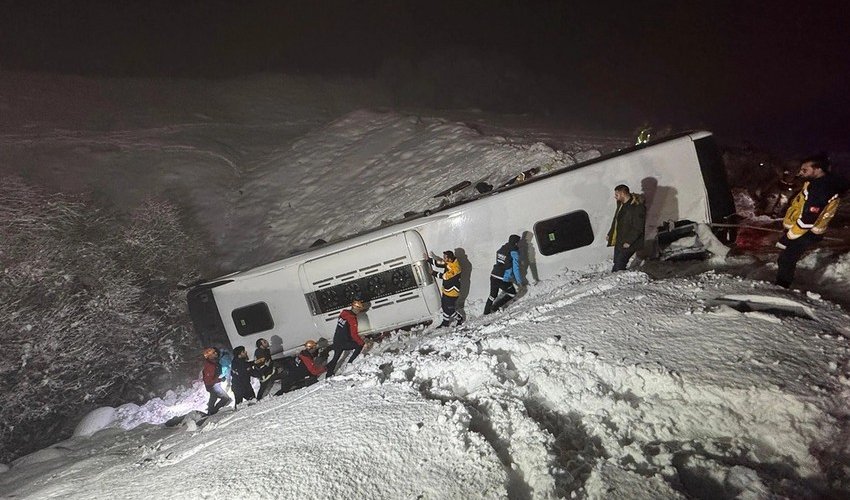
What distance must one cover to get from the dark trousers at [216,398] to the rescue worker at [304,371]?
1430mm

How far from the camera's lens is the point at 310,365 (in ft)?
22.6

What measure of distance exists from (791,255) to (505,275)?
320cm

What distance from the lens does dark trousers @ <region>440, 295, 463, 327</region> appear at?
6.54 m

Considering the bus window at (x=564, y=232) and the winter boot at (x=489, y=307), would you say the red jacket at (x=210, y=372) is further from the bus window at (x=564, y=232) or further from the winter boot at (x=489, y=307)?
the bus window at (x=564, y=232)

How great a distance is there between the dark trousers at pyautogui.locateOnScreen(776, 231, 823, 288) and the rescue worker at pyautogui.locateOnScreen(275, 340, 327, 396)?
6.05 metres

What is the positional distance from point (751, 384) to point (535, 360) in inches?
60.6

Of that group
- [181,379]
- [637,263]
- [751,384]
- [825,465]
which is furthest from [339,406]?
[181,379]

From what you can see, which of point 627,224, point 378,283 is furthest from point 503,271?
point 378,283

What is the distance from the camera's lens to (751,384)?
2.90m

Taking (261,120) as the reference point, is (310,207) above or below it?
below

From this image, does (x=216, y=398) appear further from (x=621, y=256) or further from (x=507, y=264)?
(x=621, y=256)

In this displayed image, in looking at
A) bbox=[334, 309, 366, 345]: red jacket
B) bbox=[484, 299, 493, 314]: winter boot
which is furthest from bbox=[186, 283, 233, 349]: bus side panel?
bbox=[484, 299, 493, 314]: winter boot

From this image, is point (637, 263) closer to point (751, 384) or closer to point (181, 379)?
Answer: point (751, 384)

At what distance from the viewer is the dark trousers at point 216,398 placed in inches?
296
